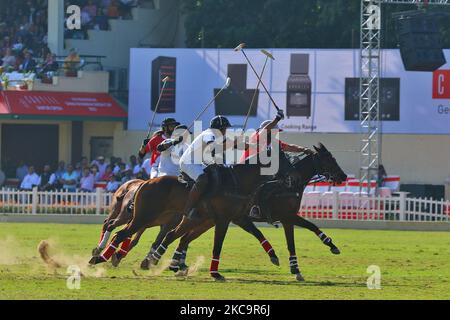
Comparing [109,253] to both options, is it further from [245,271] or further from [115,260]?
[245,271]

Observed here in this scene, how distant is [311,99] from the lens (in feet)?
131

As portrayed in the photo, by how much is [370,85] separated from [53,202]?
963 centimetres

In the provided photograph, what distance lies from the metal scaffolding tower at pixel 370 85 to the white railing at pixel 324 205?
1880 millimetres

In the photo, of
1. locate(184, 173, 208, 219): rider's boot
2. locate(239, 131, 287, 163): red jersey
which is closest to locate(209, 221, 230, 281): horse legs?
locate(184, 173, 208, 219): rider's boot

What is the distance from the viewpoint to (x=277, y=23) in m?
44.5

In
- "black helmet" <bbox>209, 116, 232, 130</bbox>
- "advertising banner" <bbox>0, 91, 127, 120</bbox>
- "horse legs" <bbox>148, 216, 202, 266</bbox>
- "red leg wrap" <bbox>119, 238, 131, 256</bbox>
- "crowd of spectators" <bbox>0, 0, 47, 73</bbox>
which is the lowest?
"red leg wrap" <bbox>119, 238, 131, 256</bbox>

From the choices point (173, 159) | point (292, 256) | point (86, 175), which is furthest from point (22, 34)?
point (292, 256)

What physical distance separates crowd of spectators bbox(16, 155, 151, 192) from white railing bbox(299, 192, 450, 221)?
5.71 m

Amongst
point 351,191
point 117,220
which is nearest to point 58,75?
point 351,191

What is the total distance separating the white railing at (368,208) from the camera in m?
34.2

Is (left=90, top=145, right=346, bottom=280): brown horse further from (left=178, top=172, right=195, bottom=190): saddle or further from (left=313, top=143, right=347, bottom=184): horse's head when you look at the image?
(left=313, top=143, right=347, bottom=184): horse's head

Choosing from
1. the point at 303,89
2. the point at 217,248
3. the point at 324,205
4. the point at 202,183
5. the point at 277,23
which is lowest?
the point at 324,205

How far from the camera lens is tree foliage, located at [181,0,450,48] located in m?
42.5

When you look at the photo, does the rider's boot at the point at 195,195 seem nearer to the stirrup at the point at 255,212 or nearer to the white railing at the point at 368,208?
the stirrup at the point at 255,212
